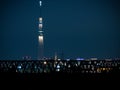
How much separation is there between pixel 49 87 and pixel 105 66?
2364 centimetres

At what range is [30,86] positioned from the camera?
82.1ft

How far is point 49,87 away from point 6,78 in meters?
4.66

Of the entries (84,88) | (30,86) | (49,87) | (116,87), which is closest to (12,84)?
(30,86)

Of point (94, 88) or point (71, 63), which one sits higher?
point (71, 63)

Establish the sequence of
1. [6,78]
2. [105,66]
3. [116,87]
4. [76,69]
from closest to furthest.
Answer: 1. [116,87]
2. [6,78]
3. [76,69]
4. [105,66]

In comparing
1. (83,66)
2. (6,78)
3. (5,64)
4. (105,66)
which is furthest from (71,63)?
(6,78)

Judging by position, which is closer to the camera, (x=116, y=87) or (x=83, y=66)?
(x=116, y=87)

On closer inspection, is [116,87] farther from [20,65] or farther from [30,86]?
[20,65]

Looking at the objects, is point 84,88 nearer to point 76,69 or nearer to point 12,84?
point 12,84

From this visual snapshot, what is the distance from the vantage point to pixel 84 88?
24.1 m

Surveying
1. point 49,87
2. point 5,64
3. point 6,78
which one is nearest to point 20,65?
point 5,64

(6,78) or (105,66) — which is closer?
(6,78)

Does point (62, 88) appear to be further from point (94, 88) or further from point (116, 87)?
point (116, 87)

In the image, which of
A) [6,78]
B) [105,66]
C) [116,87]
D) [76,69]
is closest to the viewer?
[116,87]
